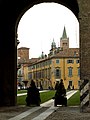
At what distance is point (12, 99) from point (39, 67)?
3773 inches

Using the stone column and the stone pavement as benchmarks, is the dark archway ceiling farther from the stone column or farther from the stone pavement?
the stone pavement

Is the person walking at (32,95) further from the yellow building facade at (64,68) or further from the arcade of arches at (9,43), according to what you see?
the yellow building facade at (64,68)

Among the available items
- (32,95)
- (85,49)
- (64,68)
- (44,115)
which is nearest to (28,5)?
(32,95)

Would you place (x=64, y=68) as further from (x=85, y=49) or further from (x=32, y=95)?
(x=85, y=49)

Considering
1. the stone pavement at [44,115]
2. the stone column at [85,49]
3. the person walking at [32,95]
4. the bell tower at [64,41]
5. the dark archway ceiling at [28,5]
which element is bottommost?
the stone pavement at [44,115]

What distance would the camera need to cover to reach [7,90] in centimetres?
2303

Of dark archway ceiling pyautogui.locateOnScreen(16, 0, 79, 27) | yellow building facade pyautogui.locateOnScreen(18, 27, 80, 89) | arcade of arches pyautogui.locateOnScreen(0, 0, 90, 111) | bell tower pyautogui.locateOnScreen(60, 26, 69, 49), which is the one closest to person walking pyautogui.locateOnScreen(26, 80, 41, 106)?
arcade of arches pyautogui.locateOnScreen(0, 0, 90, 111)

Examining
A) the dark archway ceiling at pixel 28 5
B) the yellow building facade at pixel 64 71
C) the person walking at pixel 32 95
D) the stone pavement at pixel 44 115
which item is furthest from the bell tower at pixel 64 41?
the stone pavement at pixel 44 115

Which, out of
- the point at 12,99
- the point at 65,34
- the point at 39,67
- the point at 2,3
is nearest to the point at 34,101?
the point at 12,99

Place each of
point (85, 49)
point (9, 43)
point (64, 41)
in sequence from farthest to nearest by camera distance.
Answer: point (64, 41)
point (9, 43)
point (85, 49)

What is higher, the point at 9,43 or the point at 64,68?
the point at 64,68

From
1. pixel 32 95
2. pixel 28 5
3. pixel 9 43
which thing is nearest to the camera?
pixel 32 95

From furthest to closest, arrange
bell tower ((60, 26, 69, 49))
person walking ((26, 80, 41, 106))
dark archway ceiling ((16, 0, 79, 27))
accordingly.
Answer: bell tower ((60, 26, 69, 49)) → dark archway ceiling ((16, 0, 79, 27)) → person walking ((26, 80, 41, 106))

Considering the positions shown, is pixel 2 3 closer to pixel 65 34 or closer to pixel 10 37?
pixel 10 37
